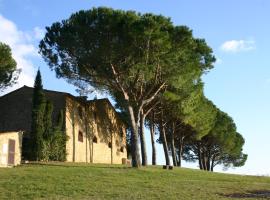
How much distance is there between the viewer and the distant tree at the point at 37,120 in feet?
114

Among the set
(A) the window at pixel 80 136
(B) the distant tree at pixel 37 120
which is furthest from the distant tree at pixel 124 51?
(A) the window at pixel 80 136

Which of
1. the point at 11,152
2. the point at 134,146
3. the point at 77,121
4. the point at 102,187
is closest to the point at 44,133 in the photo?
the point at 11,152

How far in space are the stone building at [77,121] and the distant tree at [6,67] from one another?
3.44ft

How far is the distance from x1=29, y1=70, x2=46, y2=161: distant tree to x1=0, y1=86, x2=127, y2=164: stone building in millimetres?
2158

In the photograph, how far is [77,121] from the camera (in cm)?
4103

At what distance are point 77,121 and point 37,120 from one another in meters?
5.99

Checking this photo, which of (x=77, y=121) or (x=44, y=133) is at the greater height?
(x=77, y=121)

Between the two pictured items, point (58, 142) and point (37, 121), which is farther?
point (58, 142)

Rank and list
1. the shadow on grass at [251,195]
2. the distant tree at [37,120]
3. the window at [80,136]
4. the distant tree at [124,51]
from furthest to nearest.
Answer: the window at [80,136]
the distant tree at [37,120]
the distant tree at [124,51]
the shadow on grass at [251,195]

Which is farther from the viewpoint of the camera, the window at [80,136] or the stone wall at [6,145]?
the window at [80,136]

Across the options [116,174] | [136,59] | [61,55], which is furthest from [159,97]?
[116,174]

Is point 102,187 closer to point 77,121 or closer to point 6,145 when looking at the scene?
point 6,145

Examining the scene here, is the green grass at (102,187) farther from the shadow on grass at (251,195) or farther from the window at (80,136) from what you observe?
the window at (80,136)

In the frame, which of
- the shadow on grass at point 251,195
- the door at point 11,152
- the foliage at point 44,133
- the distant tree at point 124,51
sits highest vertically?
the distant tree at point 124,51
